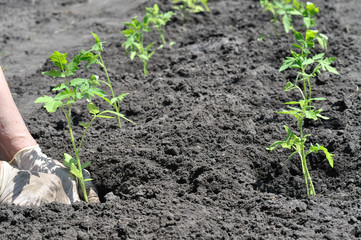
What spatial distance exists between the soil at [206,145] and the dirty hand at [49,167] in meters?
0.10

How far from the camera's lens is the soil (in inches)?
105

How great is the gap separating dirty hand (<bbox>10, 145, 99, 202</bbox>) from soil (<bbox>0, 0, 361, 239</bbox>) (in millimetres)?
104

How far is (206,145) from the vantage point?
334cm

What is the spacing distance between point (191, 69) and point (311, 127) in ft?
4.46

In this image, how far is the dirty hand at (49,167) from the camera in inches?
122

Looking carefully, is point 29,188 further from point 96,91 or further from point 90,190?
point 96,91

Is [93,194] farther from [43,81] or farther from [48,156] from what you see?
[43,81]

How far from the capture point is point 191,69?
454cm

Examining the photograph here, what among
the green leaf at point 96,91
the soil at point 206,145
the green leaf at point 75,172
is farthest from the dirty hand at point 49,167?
the green leaf at point 96,91

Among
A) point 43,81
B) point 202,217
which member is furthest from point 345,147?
point 43,81

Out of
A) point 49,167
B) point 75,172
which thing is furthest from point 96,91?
point 49,167

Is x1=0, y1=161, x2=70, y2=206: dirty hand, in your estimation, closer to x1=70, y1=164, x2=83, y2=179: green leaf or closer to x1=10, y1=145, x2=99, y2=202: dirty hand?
x1=10, y1=145, x2=99, y2=202: dirty hand

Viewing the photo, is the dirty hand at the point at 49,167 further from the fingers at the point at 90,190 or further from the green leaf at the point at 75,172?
the green leaf at the point at 75,172

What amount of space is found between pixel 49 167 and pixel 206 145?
1.00 metres
